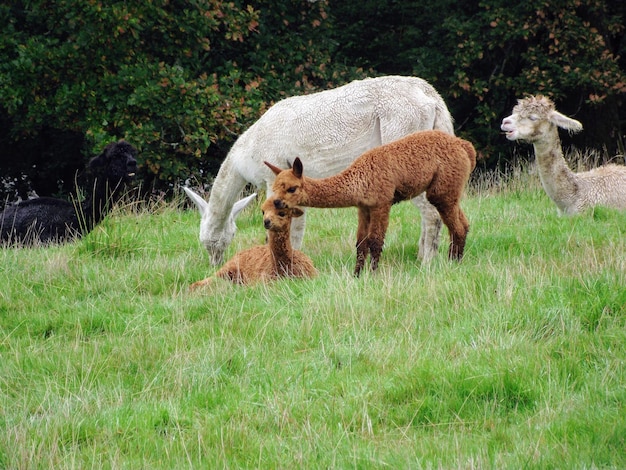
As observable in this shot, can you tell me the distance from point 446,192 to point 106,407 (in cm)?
364

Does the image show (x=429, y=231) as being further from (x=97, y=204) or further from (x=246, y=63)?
(x=246, y=63)

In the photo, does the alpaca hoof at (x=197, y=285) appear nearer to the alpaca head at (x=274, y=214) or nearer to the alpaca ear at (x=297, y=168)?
the alpaca head at (x=274, y=214)

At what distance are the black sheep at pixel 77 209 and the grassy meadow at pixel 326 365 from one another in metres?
2.09

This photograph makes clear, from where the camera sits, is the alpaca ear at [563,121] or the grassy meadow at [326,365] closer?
the grassy meadow at [326,365]

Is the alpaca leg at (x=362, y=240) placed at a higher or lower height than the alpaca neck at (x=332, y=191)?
lower

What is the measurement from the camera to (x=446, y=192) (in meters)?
7.38

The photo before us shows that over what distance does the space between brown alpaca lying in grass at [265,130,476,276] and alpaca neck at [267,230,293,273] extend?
1.39 ft

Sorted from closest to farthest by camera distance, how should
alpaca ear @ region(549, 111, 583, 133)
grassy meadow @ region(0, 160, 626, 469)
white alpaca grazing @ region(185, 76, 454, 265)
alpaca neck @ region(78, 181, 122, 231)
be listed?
grassy meadow @ region(0, 160, 626, 469) < white alpaca grazing @ region(185, 76, 454, 265) < alpaca ear @ region(549, 111, 583, 133) < alpaca neck @ region(78, 181, 122, 231)

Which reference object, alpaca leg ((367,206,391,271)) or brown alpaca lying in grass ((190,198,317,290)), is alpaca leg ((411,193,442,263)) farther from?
brown alpaca lying in grass ((190,198,317,290))

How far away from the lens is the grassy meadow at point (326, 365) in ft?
13.5

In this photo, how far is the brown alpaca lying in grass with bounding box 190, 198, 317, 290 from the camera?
22.1 ft

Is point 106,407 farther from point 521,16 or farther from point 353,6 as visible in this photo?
point 353,6

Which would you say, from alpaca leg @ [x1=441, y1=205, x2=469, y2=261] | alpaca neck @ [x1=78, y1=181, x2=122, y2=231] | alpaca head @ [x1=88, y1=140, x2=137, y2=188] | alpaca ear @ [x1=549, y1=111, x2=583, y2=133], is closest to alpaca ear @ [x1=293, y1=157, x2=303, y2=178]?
alpaca leg @ [x1=441, y1=205, x2=469, y2=261]

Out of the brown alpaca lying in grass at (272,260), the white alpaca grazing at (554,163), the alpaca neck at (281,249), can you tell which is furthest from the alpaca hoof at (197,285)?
the white alpaca grazing at (554,163)
